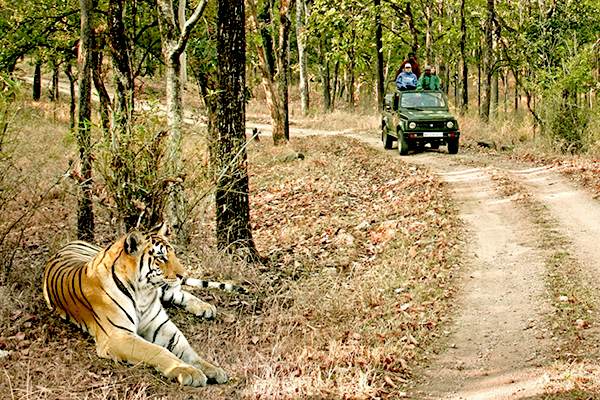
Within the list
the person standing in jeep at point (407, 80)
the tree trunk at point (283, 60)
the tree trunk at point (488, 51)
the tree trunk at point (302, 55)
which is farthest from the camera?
the tree trunk at point (302, 55)

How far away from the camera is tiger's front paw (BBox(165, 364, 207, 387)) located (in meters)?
6.35

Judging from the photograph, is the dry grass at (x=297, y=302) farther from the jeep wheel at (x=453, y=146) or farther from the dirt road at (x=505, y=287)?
the jeep wheel at (x=453, y=146)

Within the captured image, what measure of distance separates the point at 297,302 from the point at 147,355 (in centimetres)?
280

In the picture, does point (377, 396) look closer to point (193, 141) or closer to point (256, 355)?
point (256, 355)

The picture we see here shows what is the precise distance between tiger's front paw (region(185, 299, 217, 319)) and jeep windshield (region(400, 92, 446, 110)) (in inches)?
519

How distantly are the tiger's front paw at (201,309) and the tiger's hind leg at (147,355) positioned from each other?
1671 mm

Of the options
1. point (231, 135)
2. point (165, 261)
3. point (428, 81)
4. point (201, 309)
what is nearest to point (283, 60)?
point (428, 81)

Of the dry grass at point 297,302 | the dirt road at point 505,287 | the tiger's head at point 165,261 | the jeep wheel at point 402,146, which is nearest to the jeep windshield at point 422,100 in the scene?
the jeep wheel at point 402,146

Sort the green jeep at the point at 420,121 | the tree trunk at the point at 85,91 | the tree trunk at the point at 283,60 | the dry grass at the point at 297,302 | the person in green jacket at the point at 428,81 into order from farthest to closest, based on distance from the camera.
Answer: the tree trunk at the point at 283,60 < the person in green jacket at the point at 428,81 < the green jeep at the point at 420,121 < the tree trunk at the point at 85,91 < the dry grass at the point at 297,302

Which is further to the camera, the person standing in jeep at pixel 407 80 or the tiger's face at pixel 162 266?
the person standing in jeep at pixel 407 80

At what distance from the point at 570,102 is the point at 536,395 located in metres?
15.4

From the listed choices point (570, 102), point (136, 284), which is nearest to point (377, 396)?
point (136, 284)

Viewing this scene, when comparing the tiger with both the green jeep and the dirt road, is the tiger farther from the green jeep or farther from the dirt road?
the green jeep

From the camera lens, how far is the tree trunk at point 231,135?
1042 cm
